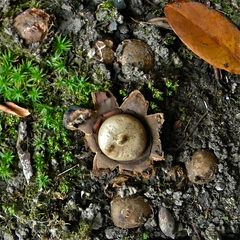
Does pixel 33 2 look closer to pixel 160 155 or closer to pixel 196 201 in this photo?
pixel 160 155

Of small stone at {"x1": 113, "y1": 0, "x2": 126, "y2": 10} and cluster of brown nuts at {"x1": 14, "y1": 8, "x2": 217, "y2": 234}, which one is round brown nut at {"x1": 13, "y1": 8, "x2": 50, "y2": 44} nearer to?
cluster of brown nuts at {"x1": 14, "y1": 8, "x2": 217, "y2": 234}

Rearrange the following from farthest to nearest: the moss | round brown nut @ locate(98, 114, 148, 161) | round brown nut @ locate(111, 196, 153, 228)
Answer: the moss → round brown nut @ locate(111, 196, 153, 228) → round brown nut @ locate(98, 114, 148, 161)

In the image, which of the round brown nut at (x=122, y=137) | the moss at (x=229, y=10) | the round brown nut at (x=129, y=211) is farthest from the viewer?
the moss at (x=229, y=10)

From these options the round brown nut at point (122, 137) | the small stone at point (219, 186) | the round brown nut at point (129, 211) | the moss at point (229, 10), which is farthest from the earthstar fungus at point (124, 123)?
the moss at point (229, 10)

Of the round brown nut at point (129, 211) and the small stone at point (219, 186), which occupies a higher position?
the small stone at point (219, 186)

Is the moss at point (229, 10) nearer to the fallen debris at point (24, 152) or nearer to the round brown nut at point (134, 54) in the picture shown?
the round brown nut at point (134, 54)

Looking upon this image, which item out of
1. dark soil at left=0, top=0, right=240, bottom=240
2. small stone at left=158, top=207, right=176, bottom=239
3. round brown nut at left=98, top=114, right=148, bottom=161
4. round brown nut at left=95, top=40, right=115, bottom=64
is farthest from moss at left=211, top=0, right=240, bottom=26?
small stone at left=158, top=207, right=176, bottom=239

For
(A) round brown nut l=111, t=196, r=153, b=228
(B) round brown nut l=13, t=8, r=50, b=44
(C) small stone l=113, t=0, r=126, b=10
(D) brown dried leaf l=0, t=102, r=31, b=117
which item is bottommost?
(A) round brown nut l=111, t=196, r=153, b=228

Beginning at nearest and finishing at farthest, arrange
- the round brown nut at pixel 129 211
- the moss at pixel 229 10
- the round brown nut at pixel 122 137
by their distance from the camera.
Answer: the round brown nut at pixel 122 137, the round brown nut at pixel 129 211, the moss at pixel 229 10

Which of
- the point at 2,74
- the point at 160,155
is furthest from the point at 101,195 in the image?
the point at 2,74
